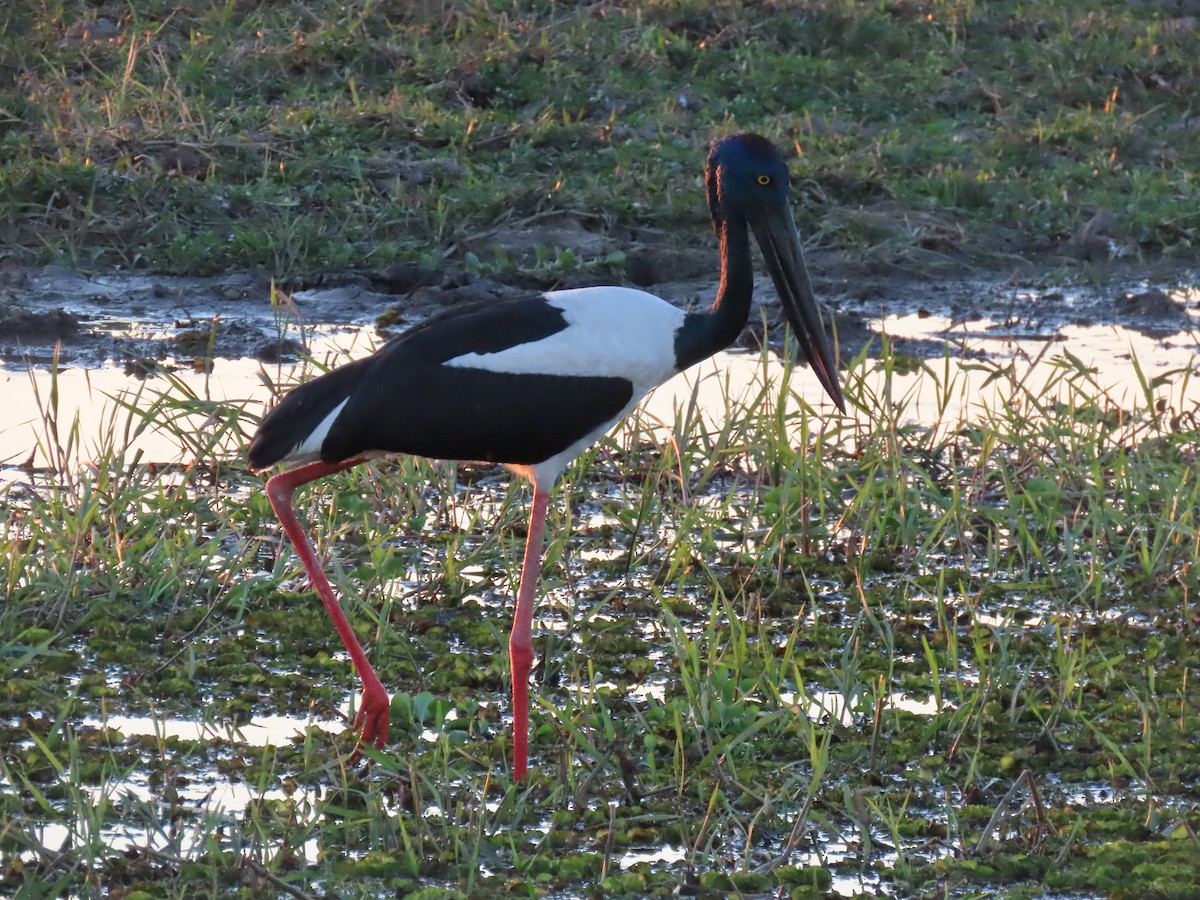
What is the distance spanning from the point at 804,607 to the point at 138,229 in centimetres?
379

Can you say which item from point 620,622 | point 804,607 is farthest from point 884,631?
point 620,622

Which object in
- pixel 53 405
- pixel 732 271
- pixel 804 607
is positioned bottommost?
pixel 804 607

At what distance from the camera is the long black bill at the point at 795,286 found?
442 centimetres

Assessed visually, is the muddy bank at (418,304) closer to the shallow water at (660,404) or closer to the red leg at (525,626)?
the shallow water at (660,404)

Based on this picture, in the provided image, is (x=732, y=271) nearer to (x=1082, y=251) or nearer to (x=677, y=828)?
(x=677, y=828)

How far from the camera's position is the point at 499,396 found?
13.1ft

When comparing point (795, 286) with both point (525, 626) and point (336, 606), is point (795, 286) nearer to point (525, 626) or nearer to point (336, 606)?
point (525, 626)

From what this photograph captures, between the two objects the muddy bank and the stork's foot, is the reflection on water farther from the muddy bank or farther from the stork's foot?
the stork's foot

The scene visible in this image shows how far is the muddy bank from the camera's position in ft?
22.0

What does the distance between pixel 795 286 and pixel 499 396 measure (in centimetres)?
89

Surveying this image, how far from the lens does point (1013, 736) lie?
13.0ft

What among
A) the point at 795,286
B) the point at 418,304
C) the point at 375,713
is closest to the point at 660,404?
the point at 418,304

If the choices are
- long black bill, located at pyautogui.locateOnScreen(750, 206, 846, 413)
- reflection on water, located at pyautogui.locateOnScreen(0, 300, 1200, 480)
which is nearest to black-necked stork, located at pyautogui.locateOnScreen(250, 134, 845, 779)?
long black bill, located at pyautogui.locateOnScreen(750, 206, 846, 413)

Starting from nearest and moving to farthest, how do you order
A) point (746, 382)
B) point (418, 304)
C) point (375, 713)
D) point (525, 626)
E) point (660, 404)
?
1. point (375, 713)
2. point (525, 626)
3. point (660, 404)
4. point (746, 382)
5. point (418, 304)
